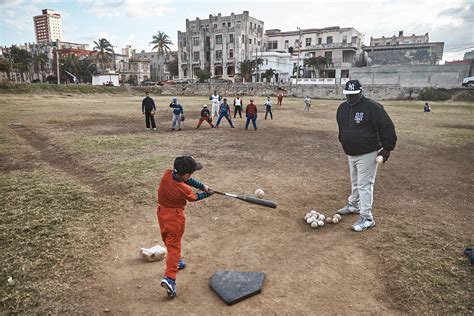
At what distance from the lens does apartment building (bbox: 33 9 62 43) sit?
175 metres

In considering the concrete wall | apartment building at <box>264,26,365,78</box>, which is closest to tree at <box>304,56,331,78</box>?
apartment building at <box>264,26,365,78</box>

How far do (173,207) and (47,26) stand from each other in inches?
8514

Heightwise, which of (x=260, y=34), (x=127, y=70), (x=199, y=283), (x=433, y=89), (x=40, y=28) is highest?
(x=40, y=28)

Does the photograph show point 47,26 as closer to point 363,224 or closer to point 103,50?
point 103,50

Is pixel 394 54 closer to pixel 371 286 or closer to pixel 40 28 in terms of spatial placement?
pixel 371 286

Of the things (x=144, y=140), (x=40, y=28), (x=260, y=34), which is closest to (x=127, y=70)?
(x=260, y=34)

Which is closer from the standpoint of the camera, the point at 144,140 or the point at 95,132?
the point at 144,140

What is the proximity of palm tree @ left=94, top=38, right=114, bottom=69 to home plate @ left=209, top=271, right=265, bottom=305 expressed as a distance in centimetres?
7849

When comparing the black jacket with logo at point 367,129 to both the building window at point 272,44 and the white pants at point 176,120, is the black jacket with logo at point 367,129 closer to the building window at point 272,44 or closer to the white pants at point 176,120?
the white pants at point 176,120

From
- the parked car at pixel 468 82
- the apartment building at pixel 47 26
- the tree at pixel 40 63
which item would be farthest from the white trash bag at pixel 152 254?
the apartment building at pixel 47 26

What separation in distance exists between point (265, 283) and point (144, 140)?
10.5m

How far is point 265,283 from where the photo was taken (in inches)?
155

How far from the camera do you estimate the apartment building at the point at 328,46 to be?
61375 millimetres

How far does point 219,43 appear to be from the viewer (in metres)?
69.4
